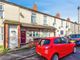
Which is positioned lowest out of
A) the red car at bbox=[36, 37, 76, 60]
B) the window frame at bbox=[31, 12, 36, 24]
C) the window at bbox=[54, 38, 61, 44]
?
the red car at bbox=[36, 37, 76, 60]

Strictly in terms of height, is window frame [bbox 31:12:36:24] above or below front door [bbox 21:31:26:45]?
above

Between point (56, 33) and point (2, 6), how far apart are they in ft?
62.0

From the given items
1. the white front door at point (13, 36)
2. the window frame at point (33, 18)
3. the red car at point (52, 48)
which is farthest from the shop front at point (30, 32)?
the red car at point (52, 48)

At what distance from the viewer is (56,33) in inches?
1431

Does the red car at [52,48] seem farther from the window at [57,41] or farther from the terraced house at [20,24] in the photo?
the terraced house at [20,24]

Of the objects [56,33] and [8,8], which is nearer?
[8,8]

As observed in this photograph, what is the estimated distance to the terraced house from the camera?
19811 millimetres

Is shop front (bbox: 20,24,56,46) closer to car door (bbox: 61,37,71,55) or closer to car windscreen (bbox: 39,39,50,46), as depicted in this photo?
car door (bbox: 61,37,71,55)

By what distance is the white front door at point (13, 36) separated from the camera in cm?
2059

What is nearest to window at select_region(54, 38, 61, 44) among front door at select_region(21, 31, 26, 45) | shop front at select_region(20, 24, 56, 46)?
shop front at select_region(20, 24, 56, 46)

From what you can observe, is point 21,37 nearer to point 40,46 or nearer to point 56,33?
point 40,46

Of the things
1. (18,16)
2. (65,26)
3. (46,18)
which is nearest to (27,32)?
(18,16)

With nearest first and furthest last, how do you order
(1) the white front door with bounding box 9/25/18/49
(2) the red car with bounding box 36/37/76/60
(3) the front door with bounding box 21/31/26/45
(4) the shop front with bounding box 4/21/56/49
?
1. (2) the red car with bounding box 36/37/76/60
2. (4) the shop front with bounding box 4/21/56/49
3. (1) the white front door with bounding box 9/25/18/49
4. (3) the front door with bounding box 21/31/26/45

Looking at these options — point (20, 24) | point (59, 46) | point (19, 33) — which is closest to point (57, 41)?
point (59, 46)
